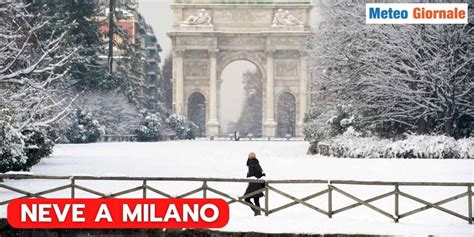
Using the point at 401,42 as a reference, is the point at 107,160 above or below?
below

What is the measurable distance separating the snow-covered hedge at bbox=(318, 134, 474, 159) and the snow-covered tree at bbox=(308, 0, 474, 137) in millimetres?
1150

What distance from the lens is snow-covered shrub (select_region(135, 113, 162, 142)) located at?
214ft

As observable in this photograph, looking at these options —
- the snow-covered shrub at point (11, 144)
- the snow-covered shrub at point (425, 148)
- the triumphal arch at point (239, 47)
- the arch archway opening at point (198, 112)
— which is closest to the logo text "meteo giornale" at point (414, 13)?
the snow-covered shrub at point (425, 148)

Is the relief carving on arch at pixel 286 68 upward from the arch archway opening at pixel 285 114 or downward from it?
upward

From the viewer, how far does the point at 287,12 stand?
98.3 metres

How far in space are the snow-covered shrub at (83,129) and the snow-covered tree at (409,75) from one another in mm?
22484

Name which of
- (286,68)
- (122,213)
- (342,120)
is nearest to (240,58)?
(286,68)

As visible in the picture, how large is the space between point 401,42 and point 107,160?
13.1 metres

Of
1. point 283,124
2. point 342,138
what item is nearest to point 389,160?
point 342,138

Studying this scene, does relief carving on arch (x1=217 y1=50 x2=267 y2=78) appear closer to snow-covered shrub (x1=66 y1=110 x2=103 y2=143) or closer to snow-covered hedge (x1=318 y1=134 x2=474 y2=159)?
snow-covered shrub (x1=66 y1=110 x2=103 y2=143)

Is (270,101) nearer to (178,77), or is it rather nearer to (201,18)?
(178,77)

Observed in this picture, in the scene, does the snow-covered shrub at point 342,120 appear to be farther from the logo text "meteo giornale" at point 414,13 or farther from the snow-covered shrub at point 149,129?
the snow-covered shrub at point 149,129

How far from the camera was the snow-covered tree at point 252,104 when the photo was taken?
426 ft

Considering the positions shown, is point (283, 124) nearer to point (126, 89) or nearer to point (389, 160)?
point (126, 89)
